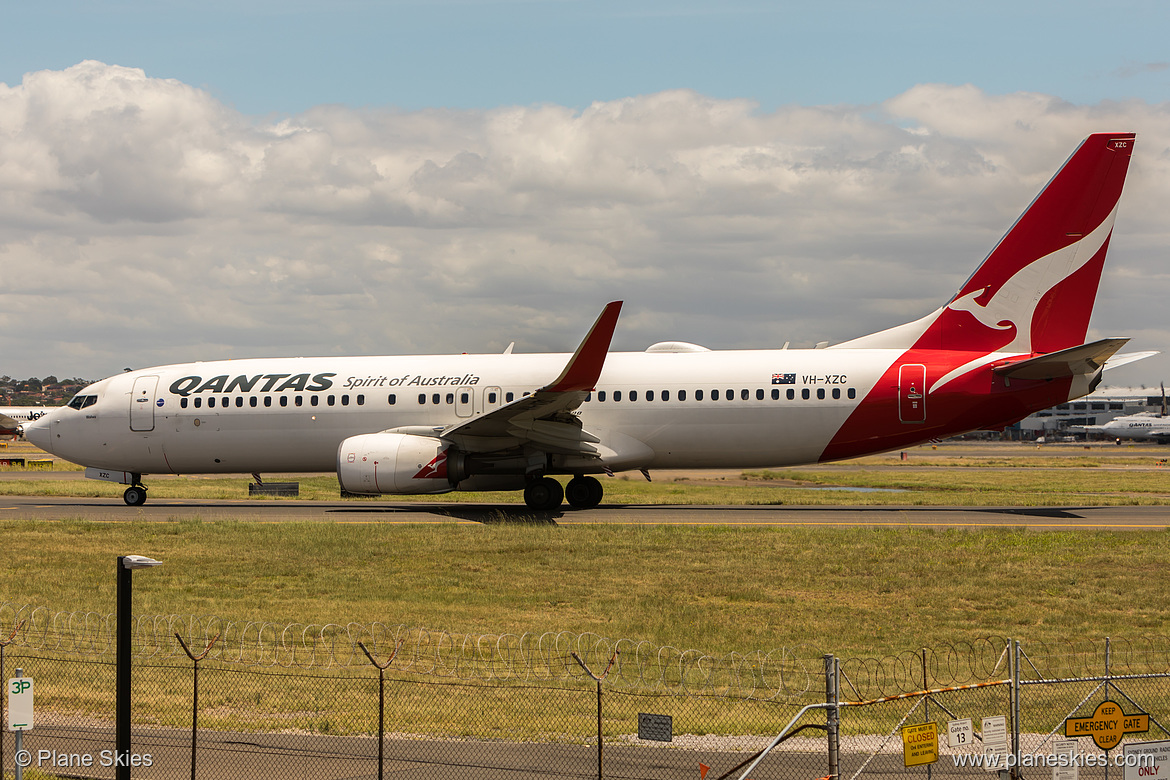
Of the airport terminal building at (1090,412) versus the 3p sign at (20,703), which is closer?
the 3p sign at (20,703)

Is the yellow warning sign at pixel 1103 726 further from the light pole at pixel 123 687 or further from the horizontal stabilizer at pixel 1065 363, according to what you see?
the horizontal stabilizer at pixel 1065 363

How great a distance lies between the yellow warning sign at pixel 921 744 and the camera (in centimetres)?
817

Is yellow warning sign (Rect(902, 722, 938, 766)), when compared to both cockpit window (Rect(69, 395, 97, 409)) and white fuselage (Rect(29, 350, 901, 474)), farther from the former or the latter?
cockpit window (Rect(69, 395, 97, 409))

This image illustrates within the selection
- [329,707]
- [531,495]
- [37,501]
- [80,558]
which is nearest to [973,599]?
[329,707]

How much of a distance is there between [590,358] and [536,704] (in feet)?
47.0

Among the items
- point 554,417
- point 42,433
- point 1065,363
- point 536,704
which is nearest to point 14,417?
point 42,433

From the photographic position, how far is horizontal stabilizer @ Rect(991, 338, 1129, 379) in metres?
25.6

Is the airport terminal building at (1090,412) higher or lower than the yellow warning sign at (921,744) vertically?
higher

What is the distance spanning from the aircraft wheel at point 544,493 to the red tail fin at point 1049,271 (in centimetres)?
1050

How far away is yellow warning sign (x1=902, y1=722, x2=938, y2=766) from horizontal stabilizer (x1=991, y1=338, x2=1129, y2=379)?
64.6ft

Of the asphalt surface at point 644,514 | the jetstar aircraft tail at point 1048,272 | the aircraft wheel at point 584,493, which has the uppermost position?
the jetstar aircraft tail at point 1048,272

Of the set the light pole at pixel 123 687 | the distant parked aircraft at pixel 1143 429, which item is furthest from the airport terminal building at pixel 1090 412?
the light pole at pixel 123 687

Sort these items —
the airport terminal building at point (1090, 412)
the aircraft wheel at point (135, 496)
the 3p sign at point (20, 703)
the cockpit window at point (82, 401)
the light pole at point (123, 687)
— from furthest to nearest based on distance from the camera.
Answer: the airport terminal building at point (1090, 412) → the aircraft wheel at point (135, 496) → the cockpit window at point (82, 401) → the light pole at point (123, 687) → the 3p sign at point (20, 703)

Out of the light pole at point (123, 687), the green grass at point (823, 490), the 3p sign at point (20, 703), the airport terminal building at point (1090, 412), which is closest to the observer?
the 3p sign at point (20, 703)
